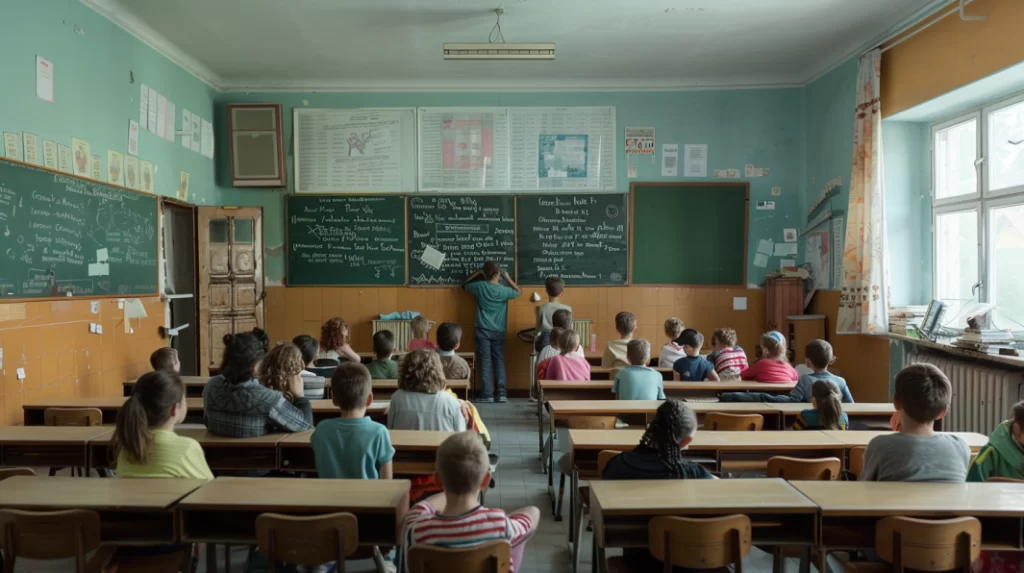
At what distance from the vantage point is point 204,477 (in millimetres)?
2568

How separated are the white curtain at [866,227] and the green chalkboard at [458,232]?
353cm

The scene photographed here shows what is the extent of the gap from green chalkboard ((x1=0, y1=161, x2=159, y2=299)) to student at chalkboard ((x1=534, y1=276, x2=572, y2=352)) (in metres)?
3.68

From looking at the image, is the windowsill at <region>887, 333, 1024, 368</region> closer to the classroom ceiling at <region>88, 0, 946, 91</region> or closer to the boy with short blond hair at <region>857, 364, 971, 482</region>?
the boy with short blond hair at <region>857, 364, 971, 482</region>

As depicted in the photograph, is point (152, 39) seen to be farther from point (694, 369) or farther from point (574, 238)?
point (694, 369)

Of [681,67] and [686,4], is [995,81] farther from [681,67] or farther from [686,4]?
[681,67]

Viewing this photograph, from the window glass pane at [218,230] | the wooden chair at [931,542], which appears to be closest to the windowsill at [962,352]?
the wooden chair at [931,542]

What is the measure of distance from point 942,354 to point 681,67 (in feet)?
12.7

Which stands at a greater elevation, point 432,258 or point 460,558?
point 432,258

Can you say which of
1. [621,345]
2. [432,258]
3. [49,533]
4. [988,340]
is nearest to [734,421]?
[621,345]

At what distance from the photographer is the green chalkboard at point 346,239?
783 centimetres

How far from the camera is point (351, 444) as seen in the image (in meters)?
2.64

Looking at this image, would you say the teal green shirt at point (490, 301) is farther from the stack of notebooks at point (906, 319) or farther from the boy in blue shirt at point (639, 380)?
the stack of notebooks at point (906, 319)

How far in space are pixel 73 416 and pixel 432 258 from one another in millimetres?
4491

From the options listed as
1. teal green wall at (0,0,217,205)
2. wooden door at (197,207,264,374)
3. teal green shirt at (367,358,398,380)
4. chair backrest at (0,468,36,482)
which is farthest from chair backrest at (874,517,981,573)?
wooden door at (197,207,264,374)
